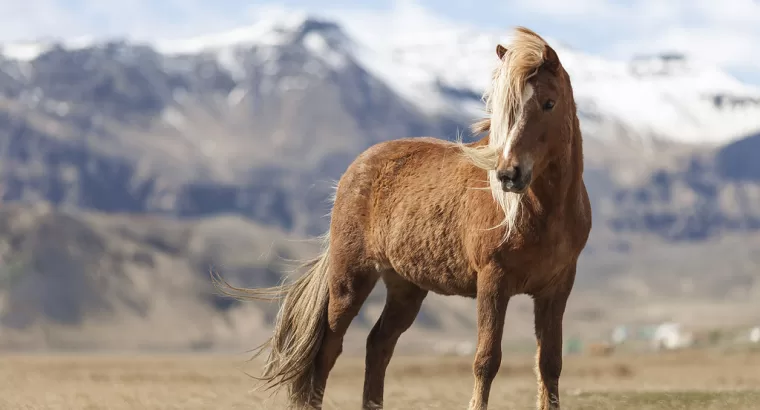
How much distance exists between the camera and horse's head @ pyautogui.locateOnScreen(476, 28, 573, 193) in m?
9.05

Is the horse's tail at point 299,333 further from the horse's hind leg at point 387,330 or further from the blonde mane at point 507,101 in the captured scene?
the blonde mane at point 507,101

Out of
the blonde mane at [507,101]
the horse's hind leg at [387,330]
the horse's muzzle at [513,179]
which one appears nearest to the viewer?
the horse's muzzle at [513,179]

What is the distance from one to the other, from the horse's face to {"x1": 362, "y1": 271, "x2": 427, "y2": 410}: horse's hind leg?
2.89m

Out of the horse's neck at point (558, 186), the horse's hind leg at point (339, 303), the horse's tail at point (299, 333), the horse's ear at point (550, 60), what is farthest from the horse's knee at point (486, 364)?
the horse's tail at point (299, 333)

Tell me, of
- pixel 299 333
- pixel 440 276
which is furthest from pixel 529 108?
pixel 299 333

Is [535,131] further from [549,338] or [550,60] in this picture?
[549,338]

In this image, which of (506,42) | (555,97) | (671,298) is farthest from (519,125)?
(671,298)

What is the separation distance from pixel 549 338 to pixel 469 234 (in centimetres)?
111

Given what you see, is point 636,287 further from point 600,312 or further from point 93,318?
point 93,318

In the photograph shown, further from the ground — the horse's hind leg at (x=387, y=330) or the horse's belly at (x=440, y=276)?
the horse's belly at (x=440, y=276)

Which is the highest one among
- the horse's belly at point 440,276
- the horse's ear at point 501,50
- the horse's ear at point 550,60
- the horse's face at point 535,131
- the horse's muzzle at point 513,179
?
the horse's ear at point 501,50

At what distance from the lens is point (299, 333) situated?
469 inches

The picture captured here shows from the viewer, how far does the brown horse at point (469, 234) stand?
9.27 metres

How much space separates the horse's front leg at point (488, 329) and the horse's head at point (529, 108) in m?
0.96
